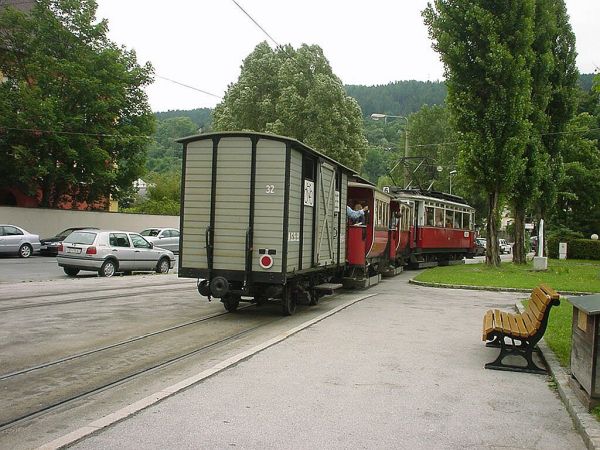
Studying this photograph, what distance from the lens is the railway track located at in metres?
6.15

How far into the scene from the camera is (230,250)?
11656mm

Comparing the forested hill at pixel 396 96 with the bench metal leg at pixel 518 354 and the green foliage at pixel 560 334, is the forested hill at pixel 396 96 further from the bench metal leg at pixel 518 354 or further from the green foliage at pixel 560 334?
the bench metal leg at pixel 518 354

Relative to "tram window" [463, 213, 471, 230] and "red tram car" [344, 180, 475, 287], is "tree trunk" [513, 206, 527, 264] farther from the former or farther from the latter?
"tram window" [463, 213, 471, 230]

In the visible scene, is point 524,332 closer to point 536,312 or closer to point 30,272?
point 536,312

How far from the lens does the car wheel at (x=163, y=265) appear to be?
938 inches

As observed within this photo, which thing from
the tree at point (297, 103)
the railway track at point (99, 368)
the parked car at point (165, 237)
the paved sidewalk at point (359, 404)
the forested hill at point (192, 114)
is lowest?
the railway track at point (99, 368)

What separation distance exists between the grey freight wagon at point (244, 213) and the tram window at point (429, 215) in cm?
1840

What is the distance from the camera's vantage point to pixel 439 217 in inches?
1260

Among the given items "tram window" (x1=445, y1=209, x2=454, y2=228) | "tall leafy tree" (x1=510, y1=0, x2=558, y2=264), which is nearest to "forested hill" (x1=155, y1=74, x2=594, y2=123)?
"tram window" (x1=445, y1=209, x2=454, y2=228)

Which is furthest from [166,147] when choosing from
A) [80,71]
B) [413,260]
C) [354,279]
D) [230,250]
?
[230,250]

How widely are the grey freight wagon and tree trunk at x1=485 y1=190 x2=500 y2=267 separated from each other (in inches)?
699

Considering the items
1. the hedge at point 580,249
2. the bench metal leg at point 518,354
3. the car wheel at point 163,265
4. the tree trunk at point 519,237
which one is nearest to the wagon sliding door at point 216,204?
the bench metal leg at point 518,354

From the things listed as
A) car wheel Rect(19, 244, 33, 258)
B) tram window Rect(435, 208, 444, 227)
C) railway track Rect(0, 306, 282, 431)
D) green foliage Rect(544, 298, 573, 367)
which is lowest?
railway track Rect(0, 306, 282, 431)

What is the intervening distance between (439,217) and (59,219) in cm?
2190
